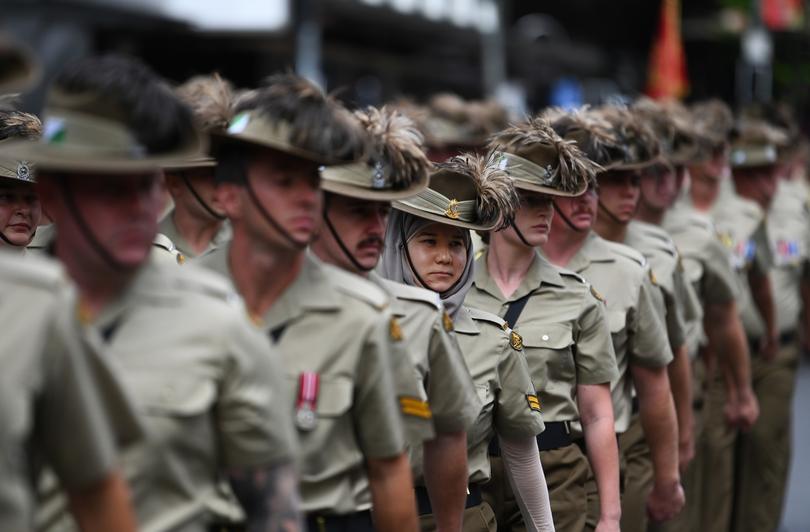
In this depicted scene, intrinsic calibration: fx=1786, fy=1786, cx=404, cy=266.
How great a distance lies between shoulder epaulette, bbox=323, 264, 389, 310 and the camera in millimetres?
5036

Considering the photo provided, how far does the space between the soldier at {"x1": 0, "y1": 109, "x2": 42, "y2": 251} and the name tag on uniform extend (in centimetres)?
254

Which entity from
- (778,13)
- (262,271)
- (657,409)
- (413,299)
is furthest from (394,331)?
(778,13)

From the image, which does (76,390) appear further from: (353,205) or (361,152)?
(353,205)

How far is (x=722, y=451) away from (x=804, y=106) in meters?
25.3

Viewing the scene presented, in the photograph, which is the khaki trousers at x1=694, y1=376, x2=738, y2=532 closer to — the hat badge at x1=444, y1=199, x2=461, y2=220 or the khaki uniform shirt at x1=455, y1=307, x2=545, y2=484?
the khaki uniform shirt at x1=455, y1=307, x2=545, y2=484

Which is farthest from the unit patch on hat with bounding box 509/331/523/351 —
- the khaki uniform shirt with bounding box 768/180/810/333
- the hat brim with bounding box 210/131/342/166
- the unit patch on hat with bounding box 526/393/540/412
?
the khaki uniform shirt with bounding box 768/180/810/333

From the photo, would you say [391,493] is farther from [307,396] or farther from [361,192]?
[361,192]

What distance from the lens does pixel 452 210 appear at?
675 centimetres

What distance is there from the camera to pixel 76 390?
3676 mm

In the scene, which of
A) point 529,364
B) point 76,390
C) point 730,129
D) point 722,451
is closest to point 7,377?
point 76,390

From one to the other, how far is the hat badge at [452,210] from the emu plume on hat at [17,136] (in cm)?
167

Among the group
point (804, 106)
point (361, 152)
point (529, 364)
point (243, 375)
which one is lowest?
point (804, 106)

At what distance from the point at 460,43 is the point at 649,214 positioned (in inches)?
873

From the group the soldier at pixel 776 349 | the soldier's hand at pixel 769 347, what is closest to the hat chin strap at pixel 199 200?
the soldier at pixel 776 349
